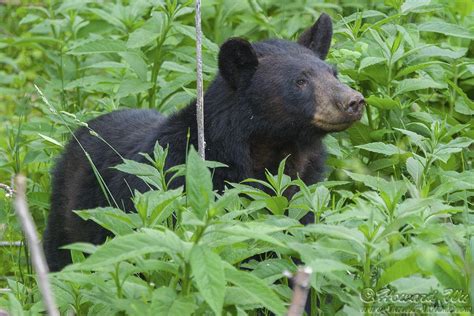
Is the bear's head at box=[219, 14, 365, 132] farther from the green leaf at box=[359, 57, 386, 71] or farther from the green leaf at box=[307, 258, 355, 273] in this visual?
the green leaf at box=[307, 258, 355, 273]

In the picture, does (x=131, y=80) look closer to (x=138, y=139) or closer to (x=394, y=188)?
(x=138, y=139)

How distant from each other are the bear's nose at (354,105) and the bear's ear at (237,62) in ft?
1.97

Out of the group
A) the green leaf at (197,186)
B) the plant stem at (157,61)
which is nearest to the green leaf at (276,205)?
the green leaf at (197,186)

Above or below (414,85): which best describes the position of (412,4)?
above

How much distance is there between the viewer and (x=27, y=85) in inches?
345

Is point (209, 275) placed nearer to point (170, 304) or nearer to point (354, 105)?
point (170, 304)

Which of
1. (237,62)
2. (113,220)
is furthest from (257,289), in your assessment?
(237,62)

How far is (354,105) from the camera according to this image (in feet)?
17.5

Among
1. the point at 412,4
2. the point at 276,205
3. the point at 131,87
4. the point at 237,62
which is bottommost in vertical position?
the point at 131,87

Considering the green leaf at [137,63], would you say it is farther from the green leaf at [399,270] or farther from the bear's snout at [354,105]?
the green leaf at [399,270]

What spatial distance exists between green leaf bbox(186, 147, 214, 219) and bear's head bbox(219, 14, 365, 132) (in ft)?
6.71

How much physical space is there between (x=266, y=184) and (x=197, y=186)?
3.13ft

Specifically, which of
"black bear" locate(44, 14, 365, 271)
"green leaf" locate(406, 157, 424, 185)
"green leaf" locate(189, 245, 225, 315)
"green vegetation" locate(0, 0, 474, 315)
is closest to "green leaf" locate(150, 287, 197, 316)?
"green vegetation" locate(0, 0, 474, 315)

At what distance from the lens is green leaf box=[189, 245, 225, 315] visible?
3.20 m
